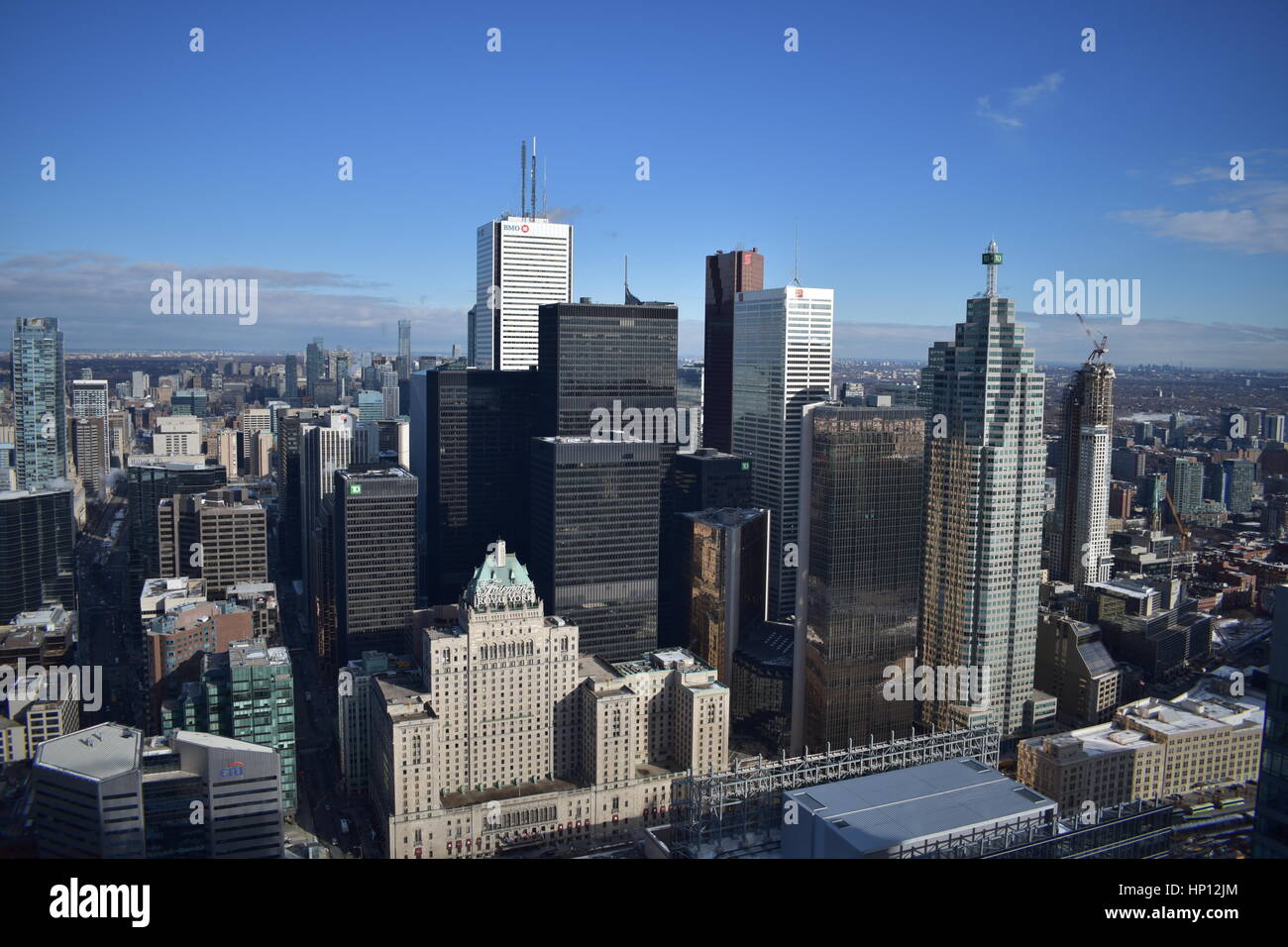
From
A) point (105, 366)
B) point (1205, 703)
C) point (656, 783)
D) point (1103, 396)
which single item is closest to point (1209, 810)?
point (1205, 703)

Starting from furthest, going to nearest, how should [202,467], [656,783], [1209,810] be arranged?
1. [202,467]
2. [656,783]
3. [1209,810]

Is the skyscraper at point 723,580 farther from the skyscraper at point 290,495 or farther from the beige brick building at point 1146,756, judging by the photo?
the skyscraper at point 290,495

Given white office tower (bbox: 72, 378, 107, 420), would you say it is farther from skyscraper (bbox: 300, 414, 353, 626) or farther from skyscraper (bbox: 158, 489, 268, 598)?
skyscraper (bbox: 300, 414, 353, 626)

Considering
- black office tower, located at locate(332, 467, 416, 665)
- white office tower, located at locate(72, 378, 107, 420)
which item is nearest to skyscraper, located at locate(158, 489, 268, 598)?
black office tower, located at locate(332, 467, 416, 665)

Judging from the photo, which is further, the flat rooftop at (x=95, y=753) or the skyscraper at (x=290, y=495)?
the skyscraper at (x=290, y=495)

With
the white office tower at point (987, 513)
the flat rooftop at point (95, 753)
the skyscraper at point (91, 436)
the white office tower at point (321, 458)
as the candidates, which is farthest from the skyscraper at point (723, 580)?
the skyscraper at point (91, 436)
